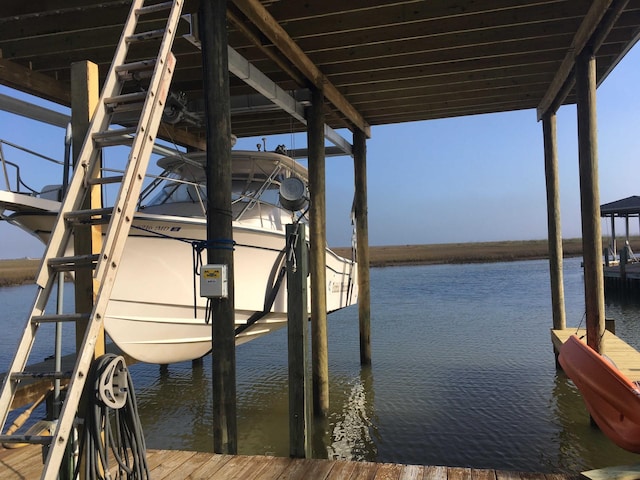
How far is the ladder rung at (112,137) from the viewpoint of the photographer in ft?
8.93

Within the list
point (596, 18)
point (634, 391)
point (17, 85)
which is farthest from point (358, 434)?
point (17, 85)

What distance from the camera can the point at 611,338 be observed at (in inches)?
283

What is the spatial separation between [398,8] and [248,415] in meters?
5.90

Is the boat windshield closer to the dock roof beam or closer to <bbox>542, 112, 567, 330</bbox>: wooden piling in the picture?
the dock roof beam

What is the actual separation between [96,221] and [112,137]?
0.47 metres

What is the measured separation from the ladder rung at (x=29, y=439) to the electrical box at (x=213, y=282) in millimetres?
1952

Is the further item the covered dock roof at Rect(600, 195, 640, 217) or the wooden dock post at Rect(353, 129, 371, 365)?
the covered dock roof at Rect(600, 195, 640, 217)

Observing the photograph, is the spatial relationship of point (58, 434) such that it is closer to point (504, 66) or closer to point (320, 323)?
point (320, 323)

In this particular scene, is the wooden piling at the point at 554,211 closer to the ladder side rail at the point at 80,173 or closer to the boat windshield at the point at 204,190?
the boat windshield at the point at 204,190

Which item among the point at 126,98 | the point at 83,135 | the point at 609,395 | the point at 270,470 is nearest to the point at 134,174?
the point at 126,98

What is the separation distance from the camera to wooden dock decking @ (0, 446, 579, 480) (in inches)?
141

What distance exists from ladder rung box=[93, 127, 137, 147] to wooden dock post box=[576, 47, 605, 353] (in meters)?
5.19

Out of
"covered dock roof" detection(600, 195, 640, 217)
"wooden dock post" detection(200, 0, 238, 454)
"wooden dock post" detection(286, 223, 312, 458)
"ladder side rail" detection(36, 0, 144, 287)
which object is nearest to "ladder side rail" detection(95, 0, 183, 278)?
"ladder side rail" detection(36, 0, 144, 287)

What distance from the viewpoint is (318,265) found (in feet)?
23.4
